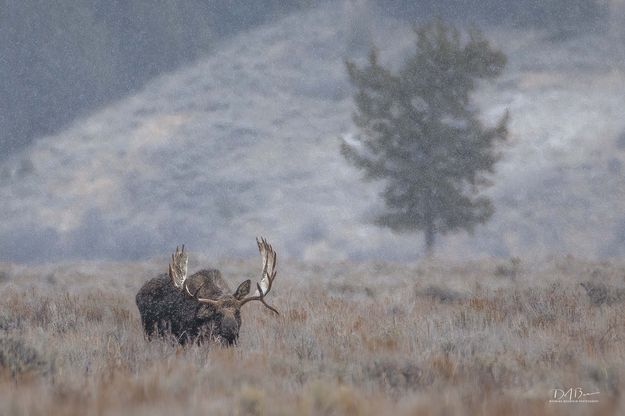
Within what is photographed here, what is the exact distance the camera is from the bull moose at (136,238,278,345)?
4.97 meters

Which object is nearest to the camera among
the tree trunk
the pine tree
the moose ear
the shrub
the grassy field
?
the grassy field

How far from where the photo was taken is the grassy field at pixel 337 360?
2.88 m

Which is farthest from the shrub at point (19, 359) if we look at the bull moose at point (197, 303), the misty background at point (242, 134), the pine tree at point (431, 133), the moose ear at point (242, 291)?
the misty background at point (242, 134)

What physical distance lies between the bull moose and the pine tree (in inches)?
672

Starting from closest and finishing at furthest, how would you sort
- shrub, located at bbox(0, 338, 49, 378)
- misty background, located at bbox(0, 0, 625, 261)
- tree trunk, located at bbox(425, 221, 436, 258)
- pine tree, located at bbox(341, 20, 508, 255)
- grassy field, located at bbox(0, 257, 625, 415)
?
grassy field, located at bbox(0, 257, 625, 415) → shrub, located at bbox(0, 338, 49, 378) → pine tree, located at bbox(341, 20, 508, 255) → tree trunk, located at bbox(425, 221, 436, 258) → misty background, located at bbox(0, 0, 625, 261)

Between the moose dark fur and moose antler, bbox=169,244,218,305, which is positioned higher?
moose antler, bbox=169,244,218,305

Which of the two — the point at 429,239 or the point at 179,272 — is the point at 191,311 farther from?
the point at 429,239

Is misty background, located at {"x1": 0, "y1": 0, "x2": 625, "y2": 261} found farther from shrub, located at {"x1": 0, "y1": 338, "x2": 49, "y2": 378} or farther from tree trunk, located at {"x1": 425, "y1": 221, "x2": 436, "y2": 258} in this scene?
shrub, located at {"x1": 0, "y1": 338, "x2": 49, "y2": 378}

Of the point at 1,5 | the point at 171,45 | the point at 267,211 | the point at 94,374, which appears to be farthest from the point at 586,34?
the point at 94,374

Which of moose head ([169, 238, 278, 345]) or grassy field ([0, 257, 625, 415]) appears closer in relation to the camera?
grassy field ([0, 257, 625, 415])

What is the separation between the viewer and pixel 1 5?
48.6 metres

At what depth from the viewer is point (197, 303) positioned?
17.3ft

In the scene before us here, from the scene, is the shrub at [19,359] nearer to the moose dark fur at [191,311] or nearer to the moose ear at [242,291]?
the moose dark fur at [191,311]

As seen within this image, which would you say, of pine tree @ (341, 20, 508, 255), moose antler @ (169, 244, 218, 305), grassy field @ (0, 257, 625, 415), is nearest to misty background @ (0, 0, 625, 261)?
pine tree @ (341, 20, 508, 255)
